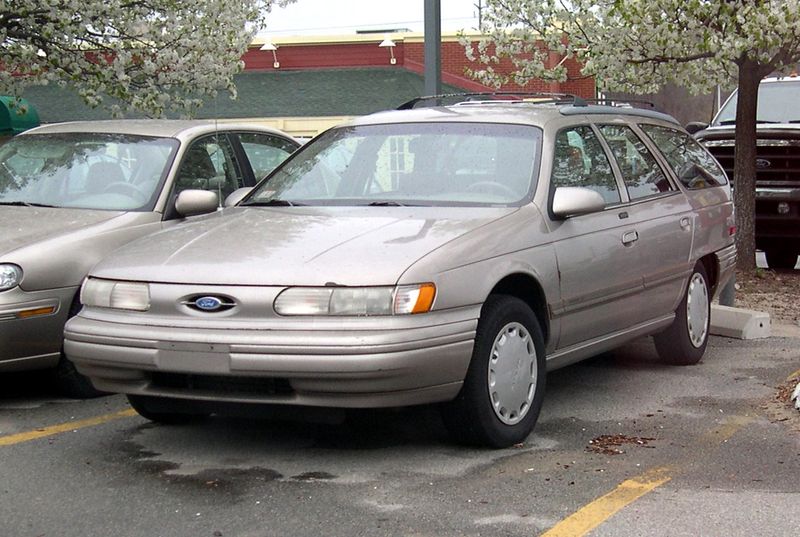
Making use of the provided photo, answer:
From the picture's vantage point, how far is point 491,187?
20.6 feet

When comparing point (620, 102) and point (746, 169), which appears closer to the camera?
point (620, 102)

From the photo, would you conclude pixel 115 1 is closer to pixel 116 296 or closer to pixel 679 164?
pixel 679 164

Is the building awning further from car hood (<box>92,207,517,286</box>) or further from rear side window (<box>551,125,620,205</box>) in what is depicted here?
car hood (<box>92,207,517,286</box>)

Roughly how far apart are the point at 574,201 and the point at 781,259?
28.8ft

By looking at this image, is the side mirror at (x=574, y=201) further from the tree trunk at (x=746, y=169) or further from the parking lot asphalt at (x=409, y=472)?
the tree trunk at (x=746, y=169)

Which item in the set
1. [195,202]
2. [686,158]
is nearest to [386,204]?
[195,202]

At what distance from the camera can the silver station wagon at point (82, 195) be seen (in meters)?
6.48

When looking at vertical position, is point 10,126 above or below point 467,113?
below

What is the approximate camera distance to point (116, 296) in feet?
18.2

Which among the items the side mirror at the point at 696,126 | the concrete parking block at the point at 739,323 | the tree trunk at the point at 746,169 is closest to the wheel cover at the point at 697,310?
the concrete parking block at the point at 739,323

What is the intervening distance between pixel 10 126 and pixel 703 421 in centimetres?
1486

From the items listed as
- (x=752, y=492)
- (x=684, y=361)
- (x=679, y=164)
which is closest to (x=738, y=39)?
(x=679, y=164)

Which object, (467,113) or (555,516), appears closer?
(555,516)

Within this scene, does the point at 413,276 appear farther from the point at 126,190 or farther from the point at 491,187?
the point at 126,190
